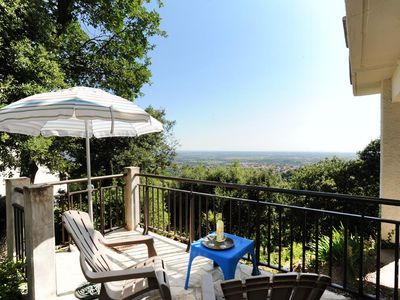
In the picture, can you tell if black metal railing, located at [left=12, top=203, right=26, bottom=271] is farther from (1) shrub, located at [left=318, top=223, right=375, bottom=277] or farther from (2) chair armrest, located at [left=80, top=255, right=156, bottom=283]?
(1) shrub, located at [left=318, top=223, right=375, bottom=277]

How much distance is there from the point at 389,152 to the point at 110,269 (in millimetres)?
4977

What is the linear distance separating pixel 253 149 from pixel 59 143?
3412cm

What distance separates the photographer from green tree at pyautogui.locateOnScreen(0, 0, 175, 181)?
18.9ft

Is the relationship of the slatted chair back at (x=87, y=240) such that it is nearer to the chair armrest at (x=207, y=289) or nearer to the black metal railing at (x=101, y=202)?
the black metal railing at (x=101, y=202)

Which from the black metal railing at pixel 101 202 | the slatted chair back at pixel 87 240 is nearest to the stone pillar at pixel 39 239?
the slatted chair back at pixel 87 240

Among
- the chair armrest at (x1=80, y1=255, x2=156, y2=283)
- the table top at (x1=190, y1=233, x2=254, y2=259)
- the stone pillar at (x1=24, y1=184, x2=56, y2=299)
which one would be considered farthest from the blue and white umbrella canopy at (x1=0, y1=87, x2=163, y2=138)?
the table top at (x1=190, y1=233, x2=254, y2=259)

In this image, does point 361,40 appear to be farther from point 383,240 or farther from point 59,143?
point 59,143

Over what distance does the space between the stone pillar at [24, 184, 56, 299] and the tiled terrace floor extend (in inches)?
11.7

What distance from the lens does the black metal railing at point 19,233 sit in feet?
10.2

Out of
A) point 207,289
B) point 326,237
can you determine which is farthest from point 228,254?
point 326,237

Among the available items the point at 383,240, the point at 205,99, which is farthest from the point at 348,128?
the point at 383,240

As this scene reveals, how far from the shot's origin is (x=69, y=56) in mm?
8898

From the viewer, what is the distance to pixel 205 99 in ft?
80.6

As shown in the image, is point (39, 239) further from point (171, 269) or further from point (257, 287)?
point (257, 287)
